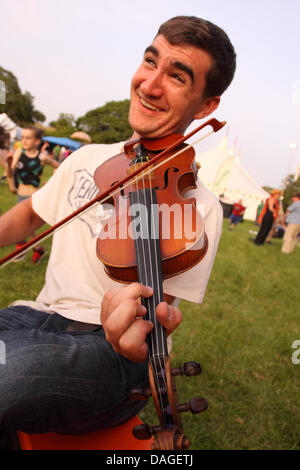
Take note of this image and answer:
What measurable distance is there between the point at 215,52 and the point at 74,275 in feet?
4.50

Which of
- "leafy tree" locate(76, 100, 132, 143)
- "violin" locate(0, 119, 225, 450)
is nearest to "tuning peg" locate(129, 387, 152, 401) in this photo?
"violin" locate(0, 119, 225, 450)

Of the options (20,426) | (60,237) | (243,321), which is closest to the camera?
(20,426)

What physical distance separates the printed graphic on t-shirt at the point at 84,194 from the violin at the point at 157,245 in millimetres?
90

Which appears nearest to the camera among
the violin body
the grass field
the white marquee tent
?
the violin body

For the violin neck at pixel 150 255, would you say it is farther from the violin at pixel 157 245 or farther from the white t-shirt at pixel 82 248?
the white t-shirt at pixel 82 248

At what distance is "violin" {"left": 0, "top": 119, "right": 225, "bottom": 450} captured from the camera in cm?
99

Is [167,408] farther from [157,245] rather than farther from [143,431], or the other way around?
[157,245]

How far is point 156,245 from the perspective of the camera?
3.72 feet

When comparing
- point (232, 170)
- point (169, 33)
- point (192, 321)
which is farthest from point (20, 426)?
point (232, 170)

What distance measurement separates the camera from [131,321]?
93 cm

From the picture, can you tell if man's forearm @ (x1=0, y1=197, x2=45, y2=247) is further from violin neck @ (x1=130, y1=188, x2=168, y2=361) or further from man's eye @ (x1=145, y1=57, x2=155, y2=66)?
man's eye @ (x1=145, y1=57, x2=155, y2=66)

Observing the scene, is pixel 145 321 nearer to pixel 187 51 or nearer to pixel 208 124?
pixel 208 124

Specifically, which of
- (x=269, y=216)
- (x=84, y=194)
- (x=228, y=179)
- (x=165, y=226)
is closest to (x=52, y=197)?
(x=84, y=194)

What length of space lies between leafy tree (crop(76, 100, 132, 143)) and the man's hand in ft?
128
